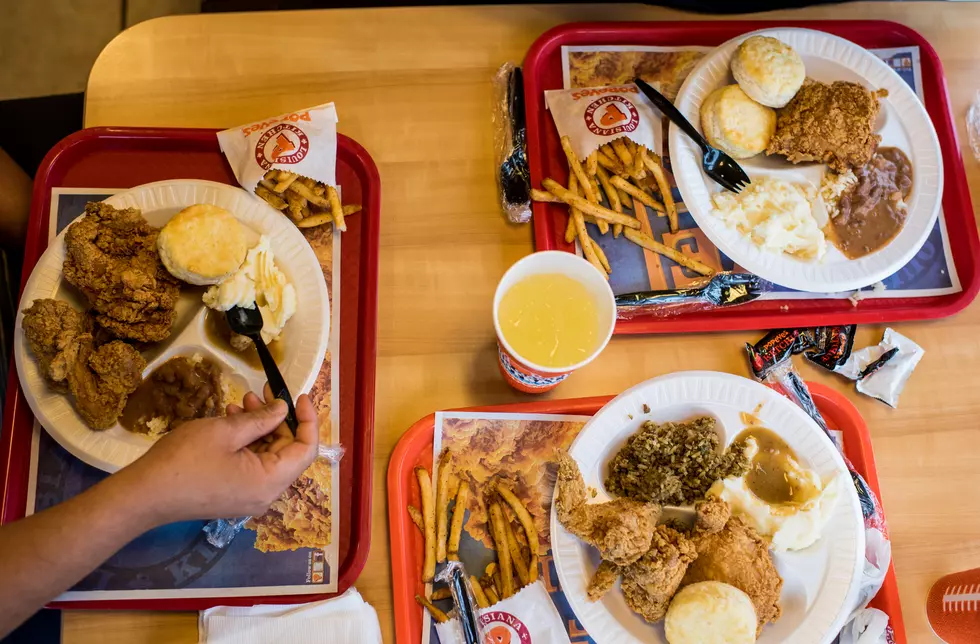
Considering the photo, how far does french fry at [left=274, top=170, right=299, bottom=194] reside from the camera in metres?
1.91

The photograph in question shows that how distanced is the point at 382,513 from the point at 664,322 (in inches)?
39.4

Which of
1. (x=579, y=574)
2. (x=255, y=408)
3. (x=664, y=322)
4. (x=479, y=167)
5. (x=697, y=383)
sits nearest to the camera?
(x=255, y=408)

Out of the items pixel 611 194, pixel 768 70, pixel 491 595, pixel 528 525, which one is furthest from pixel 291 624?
pixel 768 70

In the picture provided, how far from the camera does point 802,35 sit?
6.89 ft

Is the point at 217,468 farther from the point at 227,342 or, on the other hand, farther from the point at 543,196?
the point at 543,196

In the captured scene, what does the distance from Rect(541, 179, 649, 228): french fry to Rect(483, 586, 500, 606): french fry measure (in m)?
1.11

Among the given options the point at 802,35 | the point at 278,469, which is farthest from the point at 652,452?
the point at 802,35

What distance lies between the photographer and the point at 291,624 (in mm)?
1688

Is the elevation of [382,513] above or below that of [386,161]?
below

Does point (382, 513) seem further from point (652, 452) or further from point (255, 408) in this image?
point (652, 452)

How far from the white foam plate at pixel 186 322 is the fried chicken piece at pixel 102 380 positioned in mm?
69

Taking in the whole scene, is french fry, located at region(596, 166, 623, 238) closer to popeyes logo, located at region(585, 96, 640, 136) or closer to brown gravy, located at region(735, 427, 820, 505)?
popeyes logo, located at region(585, 96, 640, 136)

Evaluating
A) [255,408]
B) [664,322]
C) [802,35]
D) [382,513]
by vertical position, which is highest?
[802,35]

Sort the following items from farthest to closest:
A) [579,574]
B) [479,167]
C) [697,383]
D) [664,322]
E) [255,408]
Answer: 1. [479,167]
2. [664,322]
3. [697,383]
4. [579,574]
5. [255,408]
